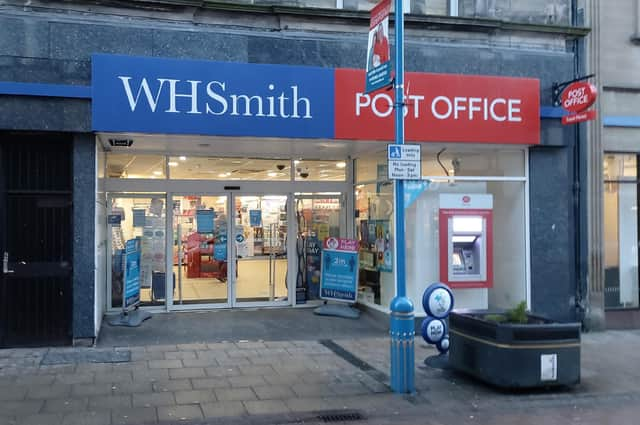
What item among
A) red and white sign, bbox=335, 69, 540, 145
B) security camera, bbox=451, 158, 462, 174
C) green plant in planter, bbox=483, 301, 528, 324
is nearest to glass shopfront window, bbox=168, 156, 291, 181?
red and white sign, bbox=335, 69, 540, 145

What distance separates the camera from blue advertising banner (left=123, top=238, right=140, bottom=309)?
34.1ft

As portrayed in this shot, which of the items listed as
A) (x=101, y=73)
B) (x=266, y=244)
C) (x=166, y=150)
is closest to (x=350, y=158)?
(x=266, y=244)

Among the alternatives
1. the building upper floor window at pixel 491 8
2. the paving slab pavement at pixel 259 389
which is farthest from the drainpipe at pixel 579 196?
the paving slab pavement at pixel 259 389

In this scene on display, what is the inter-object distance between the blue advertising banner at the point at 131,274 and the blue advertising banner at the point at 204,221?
52.9 inches

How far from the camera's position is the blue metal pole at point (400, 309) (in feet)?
23.6

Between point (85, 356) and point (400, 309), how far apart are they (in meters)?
4.33

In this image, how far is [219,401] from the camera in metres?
6.84

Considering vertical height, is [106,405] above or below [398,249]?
below

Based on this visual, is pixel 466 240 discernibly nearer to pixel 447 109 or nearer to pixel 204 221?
pixel 447 109

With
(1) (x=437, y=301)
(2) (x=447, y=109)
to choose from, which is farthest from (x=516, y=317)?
(2) (x=447, y=109)

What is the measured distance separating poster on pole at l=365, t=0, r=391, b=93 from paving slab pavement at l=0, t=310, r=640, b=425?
3.53 meters

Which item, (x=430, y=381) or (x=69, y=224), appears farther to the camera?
(x=69, y=224)

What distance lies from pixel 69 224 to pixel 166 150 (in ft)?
8.76

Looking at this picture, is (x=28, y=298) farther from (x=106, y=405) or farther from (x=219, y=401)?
(x=219, y=401)
